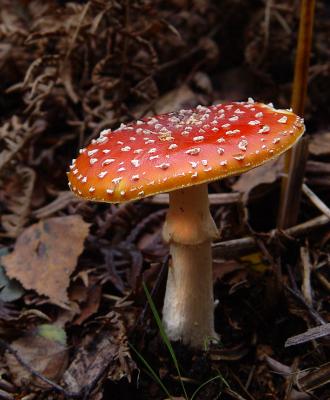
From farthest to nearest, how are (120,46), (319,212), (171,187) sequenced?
(120,46) → (319,212) → (171,187)

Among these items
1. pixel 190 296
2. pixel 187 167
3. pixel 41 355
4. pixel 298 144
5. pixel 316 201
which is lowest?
pixel 41 355

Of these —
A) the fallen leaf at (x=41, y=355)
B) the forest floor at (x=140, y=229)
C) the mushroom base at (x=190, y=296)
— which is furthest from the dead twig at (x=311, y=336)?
the fallen leaf at (x=41, y=355)

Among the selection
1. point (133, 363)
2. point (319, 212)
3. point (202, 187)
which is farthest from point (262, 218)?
point (133, 363)

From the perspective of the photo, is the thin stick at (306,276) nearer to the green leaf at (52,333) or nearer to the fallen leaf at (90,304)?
the fallen leaf at (90,304)

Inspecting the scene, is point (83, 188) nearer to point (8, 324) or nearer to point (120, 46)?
point (8, 324)

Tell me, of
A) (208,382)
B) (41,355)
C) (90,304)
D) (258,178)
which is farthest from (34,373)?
(258,178)

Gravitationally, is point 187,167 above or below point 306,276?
above

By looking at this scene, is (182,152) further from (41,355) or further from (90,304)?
(41,355)

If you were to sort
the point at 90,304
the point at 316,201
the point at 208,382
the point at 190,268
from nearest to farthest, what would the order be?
the point at 208,382 → the point at 190,268 → the point at 90,304 → the point at 316,201
